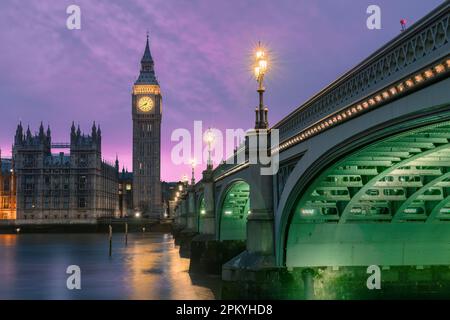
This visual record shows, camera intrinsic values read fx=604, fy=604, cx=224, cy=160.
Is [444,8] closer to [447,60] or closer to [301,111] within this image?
[447,60]

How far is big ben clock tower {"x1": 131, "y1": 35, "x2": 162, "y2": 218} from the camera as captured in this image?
166m

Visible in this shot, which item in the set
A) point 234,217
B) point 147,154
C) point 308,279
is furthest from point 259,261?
point 147,154

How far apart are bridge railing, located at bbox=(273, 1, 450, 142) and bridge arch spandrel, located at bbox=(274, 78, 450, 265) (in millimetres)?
468

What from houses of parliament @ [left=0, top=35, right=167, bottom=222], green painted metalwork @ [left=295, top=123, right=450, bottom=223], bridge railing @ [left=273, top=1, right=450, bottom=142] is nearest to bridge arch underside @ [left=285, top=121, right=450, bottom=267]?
green painted metalwork @ [left=295, top=123, right=450, bottom=223]

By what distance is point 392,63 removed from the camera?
12008 millimetres

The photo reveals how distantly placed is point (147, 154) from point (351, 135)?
15387 cm

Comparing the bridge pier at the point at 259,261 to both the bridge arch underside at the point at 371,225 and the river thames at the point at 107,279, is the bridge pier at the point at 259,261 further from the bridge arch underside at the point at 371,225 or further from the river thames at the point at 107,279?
the river thames at the point at 107,279

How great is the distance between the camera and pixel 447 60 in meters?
9.54

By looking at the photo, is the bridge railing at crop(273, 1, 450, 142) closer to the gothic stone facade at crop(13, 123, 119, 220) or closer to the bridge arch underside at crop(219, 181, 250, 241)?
the bridge arch underside at crop(219, 181, 250, 241)

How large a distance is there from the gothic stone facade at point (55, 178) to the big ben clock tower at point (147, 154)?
21.2 metres

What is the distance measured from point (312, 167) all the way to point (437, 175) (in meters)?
4.32

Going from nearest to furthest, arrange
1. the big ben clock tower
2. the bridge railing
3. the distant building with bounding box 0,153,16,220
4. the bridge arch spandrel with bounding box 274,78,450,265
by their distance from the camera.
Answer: the bridge railing
the bridge arch spandrel with bounding box 274,78,450,265
the distant building with bounding box 0,153,16,220
the big ben clock tower

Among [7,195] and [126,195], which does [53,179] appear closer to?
[7,195]
